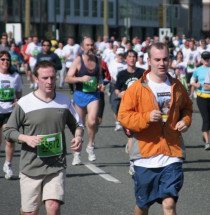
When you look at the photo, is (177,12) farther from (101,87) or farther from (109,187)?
(109,187)

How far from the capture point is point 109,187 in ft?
29.7

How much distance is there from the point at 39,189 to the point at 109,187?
3.02m

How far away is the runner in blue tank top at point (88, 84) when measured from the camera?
427 inches

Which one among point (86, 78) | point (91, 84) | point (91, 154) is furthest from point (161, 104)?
point (91, 154)

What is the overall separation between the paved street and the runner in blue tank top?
0.67 meters

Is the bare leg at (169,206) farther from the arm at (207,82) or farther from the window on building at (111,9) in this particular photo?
the window on building at (111,9)

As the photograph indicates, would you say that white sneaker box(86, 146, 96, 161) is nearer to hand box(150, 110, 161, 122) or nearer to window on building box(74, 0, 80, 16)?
hand box(150, 110, 161, 122)

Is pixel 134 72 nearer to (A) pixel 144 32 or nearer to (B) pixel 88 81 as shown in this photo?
(B) pixel 88 81

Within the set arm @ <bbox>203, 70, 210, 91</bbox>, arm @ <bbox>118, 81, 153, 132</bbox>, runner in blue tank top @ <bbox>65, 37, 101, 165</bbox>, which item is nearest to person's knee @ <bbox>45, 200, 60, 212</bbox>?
arm @ <bbox>118, 81, 153, 132</bbox>

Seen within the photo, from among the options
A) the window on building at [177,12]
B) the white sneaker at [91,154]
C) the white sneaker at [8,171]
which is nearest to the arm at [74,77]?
the white sneaker at [91,154]

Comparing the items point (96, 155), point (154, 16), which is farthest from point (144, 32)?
point (96, 155)

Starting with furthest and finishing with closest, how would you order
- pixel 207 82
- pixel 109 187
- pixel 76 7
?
pixel 76 7 → pixel 207 82 → pixel 109 187

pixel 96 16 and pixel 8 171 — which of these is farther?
pixel 96 16

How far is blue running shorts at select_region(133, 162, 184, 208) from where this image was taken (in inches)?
240
